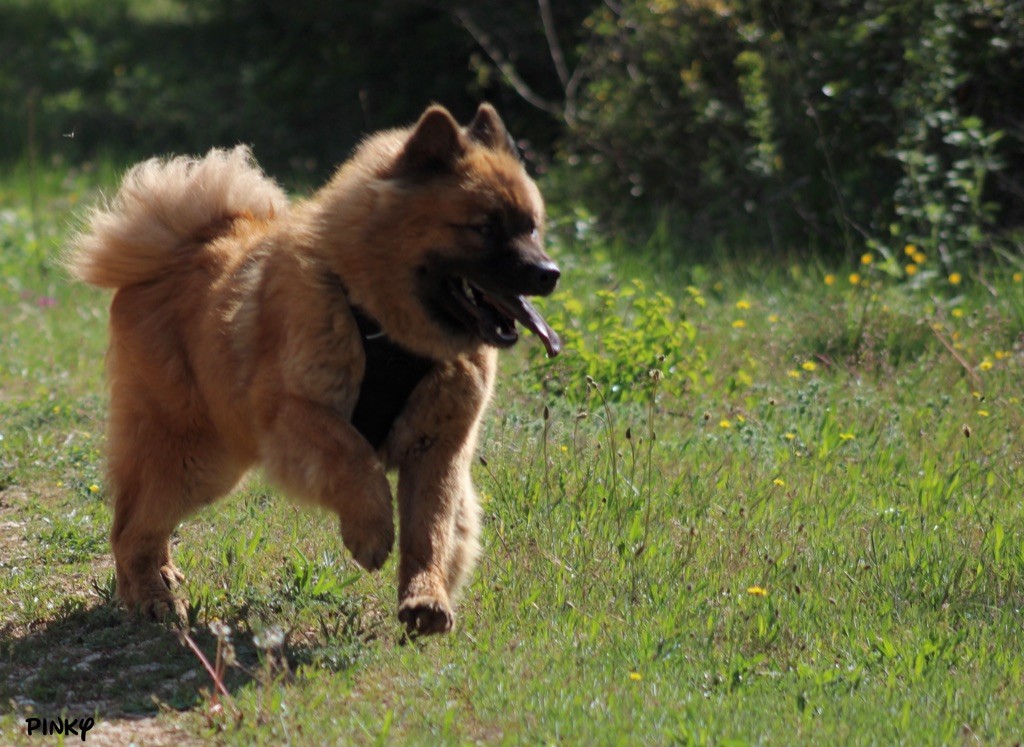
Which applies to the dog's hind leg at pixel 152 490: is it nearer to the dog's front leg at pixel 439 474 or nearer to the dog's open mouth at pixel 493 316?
the dog's front leg at pixel 439 474

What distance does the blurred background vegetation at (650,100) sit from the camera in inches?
353

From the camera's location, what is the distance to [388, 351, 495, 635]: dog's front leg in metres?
4.23

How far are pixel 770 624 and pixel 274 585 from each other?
1.80 meters

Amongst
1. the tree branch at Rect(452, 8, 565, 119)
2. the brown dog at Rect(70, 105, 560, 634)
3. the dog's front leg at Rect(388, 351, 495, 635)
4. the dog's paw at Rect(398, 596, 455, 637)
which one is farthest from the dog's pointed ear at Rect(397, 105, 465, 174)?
the tree branch at Rect(452, 8, 565, 119)

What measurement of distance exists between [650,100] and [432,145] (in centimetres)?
642

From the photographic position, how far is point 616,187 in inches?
419

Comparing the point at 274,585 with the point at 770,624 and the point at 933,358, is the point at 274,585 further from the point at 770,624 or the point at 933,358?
the point at 933,358

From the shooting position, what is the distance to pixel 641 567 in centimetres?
474

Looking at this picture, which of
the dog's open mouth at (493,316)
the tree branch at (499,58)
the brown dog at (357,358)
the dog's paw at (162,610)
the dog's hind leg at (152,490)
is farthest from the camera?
the tree branch at (499,58)

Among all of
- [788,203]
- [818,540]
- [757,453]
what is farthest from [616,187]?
[818,540]

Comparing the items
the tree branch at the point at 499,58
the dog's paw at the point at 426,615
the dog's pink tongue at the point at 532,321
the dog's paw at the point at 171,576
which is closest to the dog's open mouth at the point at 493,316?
the dog's pink tongue at the point at 532,321

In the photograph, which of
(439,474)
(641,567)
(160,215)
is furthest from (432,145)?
(641,567)

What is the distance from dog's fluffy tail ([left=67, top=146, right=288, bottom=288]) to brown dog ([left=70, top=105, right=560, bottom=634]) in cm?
16

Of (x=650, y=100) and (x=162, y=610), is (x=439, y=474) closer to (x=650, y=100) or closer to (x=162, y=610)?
(x=162, y=610)
